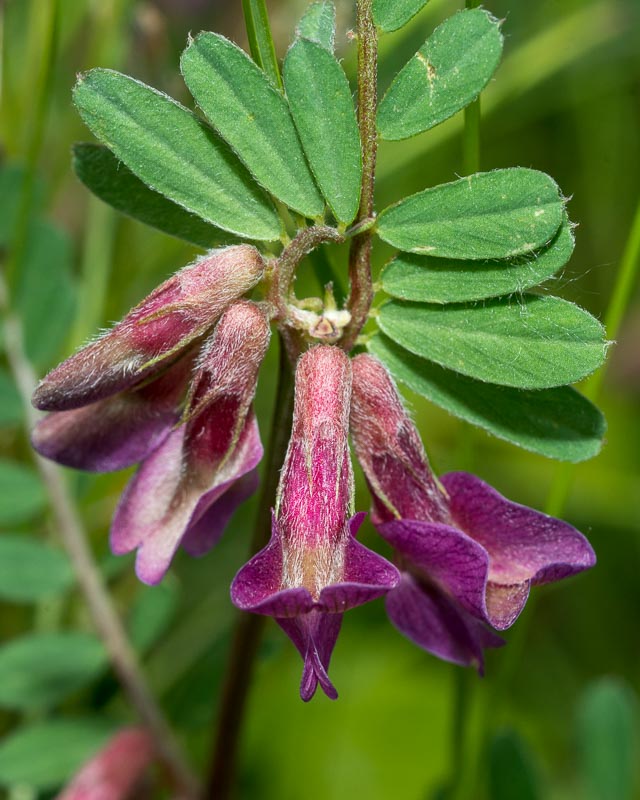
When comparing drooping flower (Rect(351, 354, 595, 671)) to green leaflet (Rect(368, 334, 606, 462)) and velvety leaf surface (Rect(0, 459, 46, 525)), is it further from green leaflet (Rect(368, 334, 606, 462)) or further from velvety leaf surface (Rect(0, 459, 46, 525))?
velvety leaf surface (Rect(0, 459, 46, 525))

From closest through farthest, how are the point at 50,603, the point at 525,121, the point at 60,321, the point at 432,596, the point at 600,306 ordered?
the point at 432,596 → the point at 60,321 → the point at 50,603 → the point at 600,306 → the point at 525,121

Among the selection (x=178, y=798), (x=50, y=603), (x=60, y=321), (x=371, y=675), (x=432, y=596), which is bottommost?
(x=371, y=675)

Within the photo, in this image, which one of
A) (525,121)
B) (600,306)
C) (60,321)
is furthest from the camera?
(525,121)

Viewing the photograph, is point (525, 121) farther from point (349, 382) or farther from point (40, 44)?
point (349, 382)

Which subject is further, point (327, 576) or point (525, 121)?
point (525, 121)

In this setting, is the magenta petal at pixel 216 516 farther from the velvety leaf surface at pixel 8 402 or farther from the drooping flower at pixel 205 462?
the velvety leaf surface at pixel 8 402

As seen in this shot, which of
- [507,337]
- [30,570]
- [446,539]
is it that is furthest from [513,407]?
[30,570]

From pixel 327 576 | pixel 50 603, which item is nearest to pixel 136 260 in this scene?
pixel 50 603
